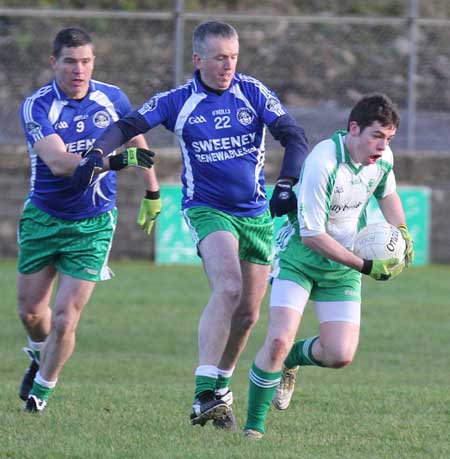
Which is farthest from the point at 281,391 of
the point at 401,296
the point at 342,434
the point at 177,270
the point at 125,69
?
the point at 125,69

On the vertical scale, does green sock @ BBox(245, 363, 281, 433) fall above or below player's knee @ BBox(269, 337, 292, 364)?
below

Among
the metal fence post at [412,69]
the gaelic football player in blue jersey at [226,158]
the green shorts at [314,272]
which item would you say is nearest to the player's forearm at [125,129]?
the gaelic football player in blue jersey at [226,158]

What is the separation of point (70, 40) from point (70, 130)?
0.59 meters

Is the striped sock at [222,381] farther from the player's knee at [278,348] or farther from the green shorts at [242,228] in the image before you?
the player's knee at [278,348]

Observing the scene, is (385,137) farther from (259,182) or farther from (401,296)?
(401,296)

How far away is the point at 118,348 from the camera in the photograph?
463 inches

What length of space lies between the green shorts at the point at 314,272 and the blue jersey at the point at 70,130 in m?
1.53

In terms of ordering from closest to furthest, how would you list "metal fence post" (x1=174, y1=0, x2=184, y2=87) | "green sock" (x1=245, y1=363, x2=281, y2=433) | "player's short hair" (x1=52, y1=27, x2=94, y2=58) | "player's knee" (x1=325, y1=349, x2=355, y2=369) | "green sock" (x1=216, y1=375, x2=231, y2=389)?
"green sock" (x1=245, y1=363, x2=281, y2=433) → "player's knee" (x1=325, y1=349, x2=355, y2=369) → "green sock" (x1=216, y1=375, x2=231, y2=389) → "player's short hair" (x1=52, y1=27, x2=94, y2=58) → "metal fence post" (x1=174, y1=0, x2=184, y2=87)

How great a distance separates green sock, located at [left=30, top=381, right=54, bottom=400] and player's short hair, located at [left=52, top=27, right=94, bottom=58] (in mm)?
2079

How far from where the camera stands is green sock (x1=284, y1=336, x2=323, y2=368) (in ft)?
23.1

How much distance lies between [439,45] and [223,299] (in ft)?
38.0

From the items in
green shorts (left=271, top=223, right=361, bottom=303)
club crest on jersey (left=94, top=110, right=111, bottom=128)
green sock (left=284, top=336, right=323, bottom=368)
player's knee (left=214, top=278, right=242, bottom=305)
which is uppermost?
club crest on jersey (left=94, top=110, right=111, bottom=128)

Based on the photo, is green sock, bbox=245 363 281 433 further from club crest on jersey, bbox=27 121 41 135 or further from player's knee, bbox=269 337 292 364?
club crest on jersey, bbox=27 121 41 135

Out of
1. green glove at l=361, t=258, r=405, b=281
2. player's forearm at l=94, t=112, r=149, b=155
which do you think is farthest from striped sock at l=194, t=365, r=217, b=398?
player's forearm at l=94, t=112, r=149, b=155
